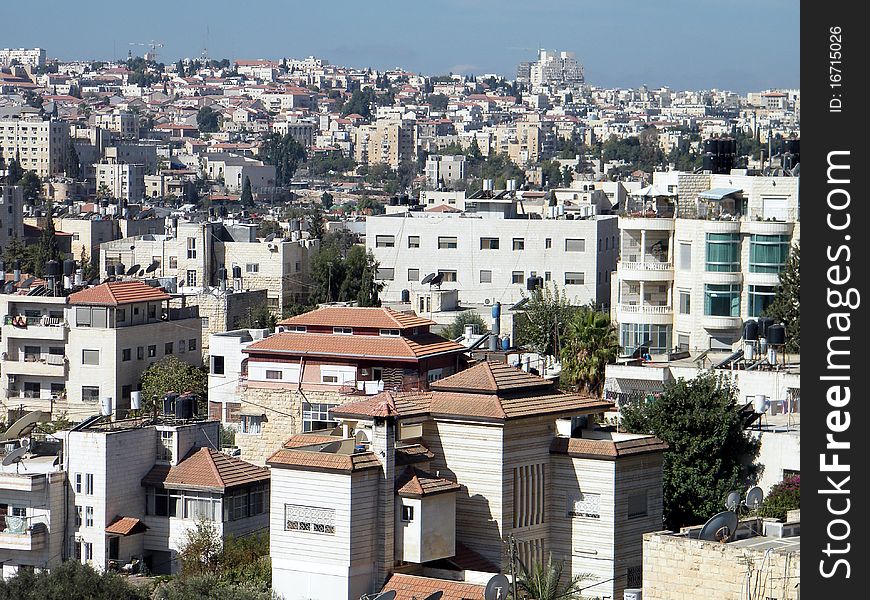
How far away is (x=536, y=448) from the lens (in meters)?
23.7

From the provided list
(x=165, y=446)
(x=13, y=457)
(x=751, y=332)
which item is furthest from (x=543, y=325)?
(x=13, y=457)

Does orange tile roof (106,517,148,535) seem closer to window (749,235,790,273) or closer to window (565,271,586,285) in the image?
window (749,235,790,273)

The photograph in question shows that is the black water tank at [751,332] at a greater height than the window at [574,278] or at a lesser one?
lesser

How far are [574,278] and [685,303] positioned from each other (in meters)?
19.3

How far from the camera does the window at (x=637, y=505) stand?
23922 mm

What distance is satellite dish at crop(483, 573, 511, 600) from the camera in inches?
812

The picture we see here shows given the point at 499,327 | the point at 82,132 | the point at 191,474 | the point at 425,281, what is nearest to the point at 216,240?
the point at 425,281

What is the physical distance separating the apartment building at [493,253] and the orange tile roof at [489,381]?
31374 mm

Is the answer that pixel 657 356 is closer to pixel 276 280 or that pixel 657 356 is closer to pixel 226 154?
pixel 276 280

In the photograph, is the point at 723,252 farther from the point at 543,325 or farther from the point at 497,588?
the point at 497,588

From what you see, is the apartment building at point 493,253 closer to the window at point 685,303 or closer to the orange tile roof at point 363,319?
the window at point 685,303

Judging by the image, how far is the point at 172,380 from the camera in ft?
126

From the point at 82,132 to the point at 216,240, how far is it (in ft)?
443

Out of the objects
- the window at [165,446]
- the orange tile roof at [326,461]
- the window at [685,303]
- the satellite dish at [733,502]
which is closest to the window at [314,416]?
Result: the window at [165,446]
